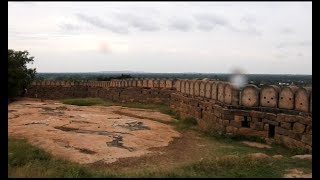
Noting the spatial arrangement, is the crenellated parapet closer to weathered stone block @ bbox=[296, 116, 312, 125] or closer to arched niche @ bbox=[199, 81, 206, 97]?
arched niche @ bbox=[199, 81, 206, 97]

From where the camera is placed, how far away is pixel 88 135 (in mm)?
8391

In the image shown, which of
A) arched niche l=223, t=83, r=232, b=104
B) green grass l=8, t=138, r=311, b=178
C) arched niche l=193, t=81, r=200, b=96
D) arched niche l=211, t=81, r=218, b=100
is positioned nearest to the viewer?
green grass l=8, t=138, r=311, b=178

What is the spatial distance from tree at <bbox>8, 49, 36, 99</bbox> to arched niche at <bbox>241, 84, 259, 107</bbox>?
36.4 feet

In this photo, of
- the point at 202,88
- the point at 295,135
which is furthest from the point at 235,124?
the point at 202,88

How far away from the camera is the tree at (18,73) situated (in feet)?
55.9

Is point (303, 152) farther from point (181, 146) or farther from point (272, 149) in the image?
point (181, 146)

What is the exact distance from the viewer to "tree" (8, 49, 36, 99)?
17.0m

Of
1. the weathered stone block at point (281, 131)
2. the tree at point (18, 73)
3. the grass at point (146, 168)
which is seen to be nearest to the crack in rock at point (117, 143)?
the grass at point (146, 168)

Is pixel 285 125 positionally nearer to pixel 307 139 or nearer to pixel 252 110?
pixel 307 139

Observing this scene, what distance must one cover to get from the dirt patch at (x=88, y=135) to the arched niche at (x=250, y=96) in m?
1.99

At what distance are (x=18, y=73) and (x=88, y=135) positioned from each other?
39.2 feet

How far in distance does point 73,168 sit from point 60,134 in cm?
279

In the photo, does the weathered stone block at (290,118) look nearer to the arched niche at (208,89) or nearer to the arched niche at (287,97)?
the arched niche at (287,97)

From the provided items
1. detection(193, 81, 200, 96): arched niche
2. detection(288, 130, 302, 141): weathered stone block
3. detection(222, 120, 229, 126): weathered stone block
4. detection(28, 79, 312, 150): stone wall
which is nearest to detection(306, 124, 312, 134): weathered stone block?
detection(28, 79, 312, 150): stone wall
